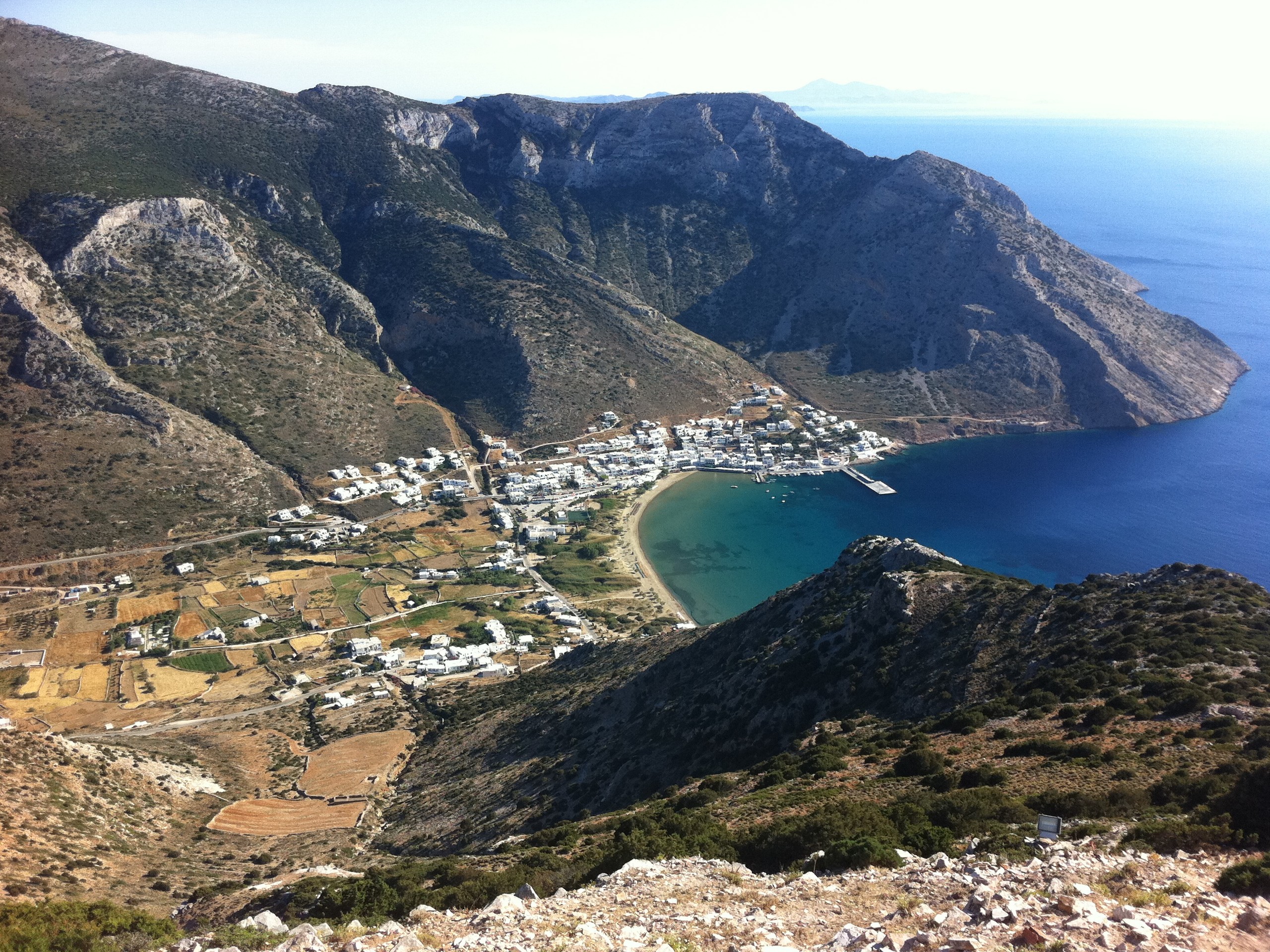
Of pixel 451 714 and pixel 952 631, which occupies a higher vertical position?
pixel 952 631


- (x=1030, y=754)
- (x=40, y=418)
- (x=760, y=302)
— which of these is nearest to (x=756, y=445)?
(x=760, y=302)

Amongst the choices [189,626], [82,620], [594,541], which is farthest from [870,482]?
[82,620]

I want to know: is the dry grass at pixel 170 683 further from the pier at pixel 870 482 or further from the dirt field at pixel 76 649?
the pier at pixel 870 482

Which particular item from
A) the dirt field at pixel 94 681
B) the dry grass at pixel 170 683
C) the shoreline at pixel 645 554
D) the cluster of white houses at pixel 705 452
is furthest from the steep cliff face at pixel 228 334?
the dirt field at pixel 94 681

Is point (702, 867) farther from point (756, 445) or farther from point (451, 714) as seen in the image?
point (756, 445)

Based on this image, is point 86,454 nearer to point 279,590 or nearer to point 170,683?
point 279,590
